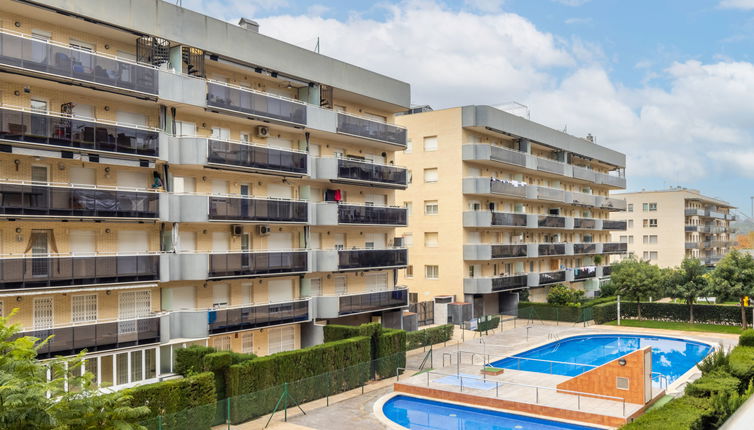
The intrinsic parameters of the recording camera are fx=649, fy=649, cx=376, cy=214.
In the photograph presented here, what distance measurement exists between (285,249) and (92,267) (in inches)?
404

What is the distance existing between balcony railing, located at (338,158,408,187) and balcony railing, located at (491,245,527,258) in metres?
13.4

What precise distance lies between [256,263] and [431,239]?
22.2m

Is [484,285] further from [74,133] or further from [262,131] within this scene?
[74,133]

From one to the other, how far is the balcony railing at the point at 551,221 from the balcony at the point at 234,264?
28.3 m

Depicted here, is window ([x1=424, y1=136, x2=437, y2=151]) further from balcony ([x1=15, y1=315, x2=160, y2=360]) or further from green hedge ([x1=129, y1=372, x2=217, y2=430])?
green hedge ([x1=129, y1=372, x2=217, y2=430])

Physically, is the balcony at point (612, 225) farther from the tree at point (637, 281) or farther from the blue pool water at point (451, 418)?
the blue pool water at point (451, 418)

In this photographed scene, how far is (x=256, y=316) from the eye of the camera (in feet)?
93.2

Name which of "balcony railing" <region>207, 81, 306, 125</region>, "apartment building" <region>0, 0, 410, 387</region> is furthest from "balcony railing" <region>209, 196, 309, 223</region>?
"balcony railing" <region>207, 81, 306, 125</region>

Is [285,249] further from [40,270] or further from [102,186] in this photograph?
[40,270]

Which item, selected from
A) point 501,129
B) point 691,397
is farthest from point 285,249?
point 501,129

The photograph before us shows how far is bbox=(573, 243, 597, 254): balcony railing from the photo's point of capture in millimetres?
60281

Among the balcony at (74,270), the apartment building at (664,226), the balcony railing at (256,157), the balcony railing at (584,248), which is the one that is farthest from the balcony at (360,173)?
the apartment building at (664,226)

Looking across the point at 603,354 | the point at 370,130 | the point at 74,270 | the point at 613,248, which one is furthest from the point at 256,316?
the point at 613,248

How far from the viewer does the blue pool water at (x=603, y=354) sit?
113 feet
